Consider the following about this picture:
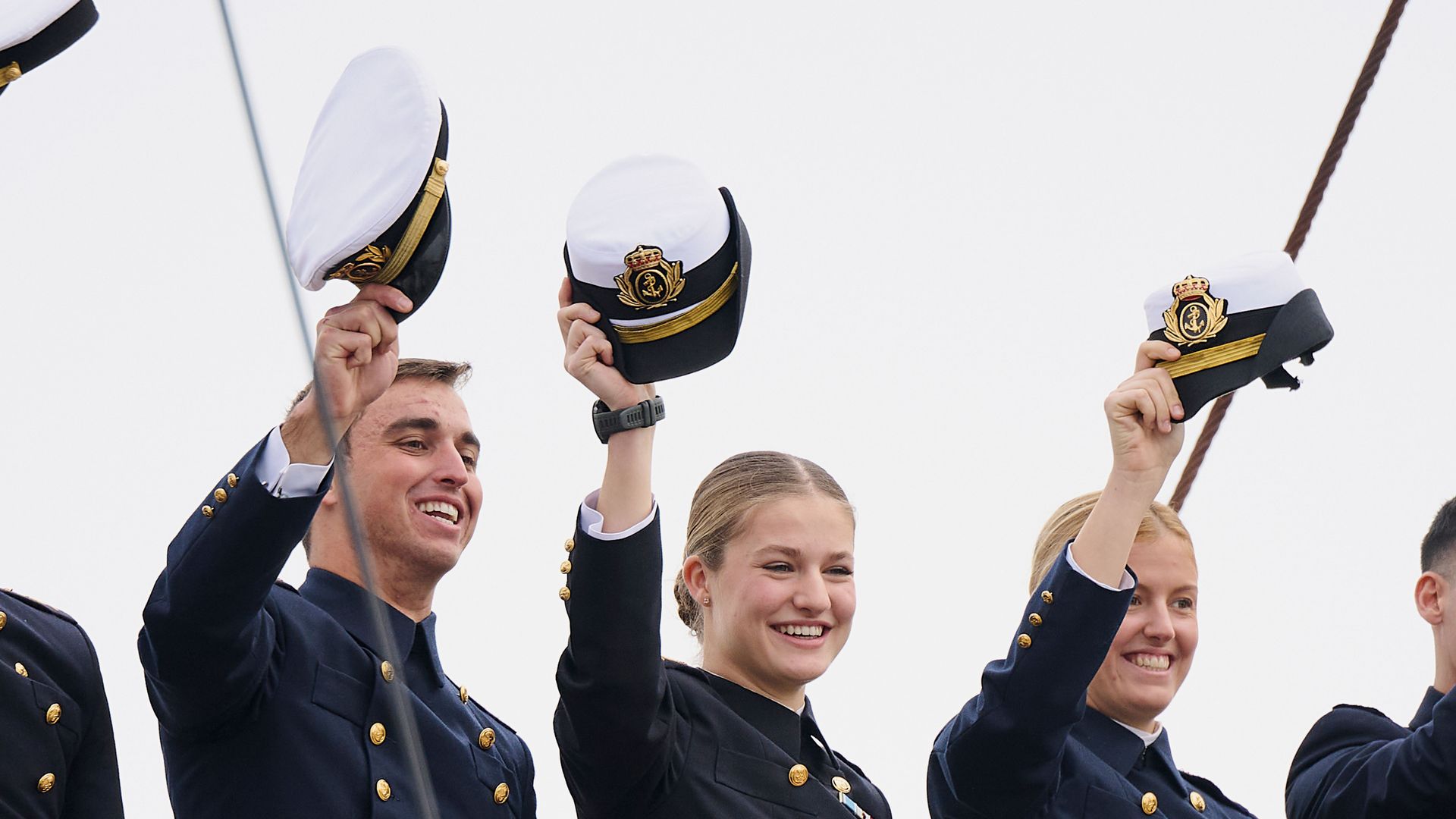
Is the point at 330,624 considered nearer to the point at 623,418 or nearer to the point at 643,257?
the point at 623,418

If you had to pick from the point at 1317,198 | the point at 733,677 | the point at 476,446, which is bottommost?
the point at 733,677

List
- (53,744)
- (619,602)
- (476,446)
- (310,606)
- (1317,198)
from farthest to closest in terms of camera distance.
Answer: (1317,198) < (476,446) < (310,606) < (619,602) < (53,744)

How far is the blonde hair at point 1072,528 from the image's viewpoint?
3100 mm

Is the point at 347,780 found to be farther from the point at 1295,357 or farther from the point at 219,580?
the point at 1295,357

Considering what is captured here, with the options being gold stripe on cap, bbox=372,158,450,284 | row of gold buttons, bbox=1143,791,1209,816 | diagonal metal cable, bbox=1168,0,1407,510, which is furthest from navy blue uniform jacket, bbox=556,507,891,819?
diagonal metal cable, bbox=1168,0,1407,510

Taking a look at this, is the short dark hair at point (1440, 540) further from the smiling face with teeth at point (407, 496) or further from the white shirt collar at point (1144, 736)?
the smiling face with teeth at point (407, 496)

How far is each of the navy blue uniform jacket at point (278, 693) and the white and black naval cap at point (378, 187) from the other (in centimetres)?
27

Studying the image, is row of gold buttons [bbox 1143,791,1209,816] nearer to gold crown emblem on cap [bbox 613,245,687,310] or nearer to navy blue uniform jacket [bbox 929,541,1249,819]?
navy blue uniform jacket [bbox 929,541,1249,819]

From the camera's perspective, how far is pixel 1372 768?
312 centimetres

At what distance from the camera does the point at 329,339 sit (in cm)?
220

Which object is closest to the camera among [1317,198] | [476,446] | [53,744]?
[53,744]

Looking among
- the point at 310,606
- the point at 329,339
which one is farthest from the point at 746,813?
the point at 329,339

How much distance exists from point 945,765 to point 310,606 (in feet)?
3.23

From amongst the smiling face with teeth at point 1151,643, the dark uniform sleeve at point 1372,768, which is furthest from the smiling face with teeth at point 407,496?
the dark uniform sleeve at point 1372,768
